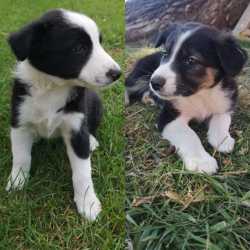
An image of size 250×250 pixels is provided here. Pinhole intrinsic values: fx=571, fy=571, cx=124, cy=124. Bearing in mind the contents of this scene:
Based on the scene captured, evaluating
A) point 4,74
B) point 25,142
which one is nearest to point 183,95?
point 25,142

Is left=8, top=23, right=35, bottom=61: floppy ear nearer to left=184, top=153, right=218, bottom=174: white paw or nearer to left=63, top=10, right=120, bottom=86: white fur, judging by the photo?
left=63, top=10, right=120, bottom=86: white fur

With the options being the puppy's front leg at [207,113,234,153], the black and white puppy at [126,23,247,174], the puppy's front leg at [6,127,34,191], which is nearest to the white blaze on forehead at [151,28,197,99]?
the black and white puppy at [126,23,247,174]

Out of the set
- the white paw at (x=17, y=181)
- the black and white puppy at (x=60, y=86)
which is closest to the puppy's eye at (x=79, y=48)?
the black and white puppy at (x=60, y=86)

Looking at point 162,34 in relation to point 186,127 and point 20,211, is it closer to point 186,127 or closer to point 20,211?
point 186,127

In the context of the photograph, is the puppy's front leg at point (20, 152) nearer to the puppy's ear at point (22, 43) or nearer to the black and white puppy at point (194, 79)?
the puppy's ear at point (22, 43)

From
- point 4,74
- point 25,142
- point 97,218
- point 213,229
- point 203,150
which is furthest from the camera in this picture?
point 4,74

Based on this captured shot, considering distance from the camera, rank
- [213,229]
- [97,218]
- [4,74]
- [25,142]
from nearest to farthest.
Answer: [213,229] < [97,218] < [25,142] < [4,74]

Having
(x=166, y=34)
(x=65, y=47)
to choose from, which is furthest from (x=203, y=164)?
(x=65, y=47)
